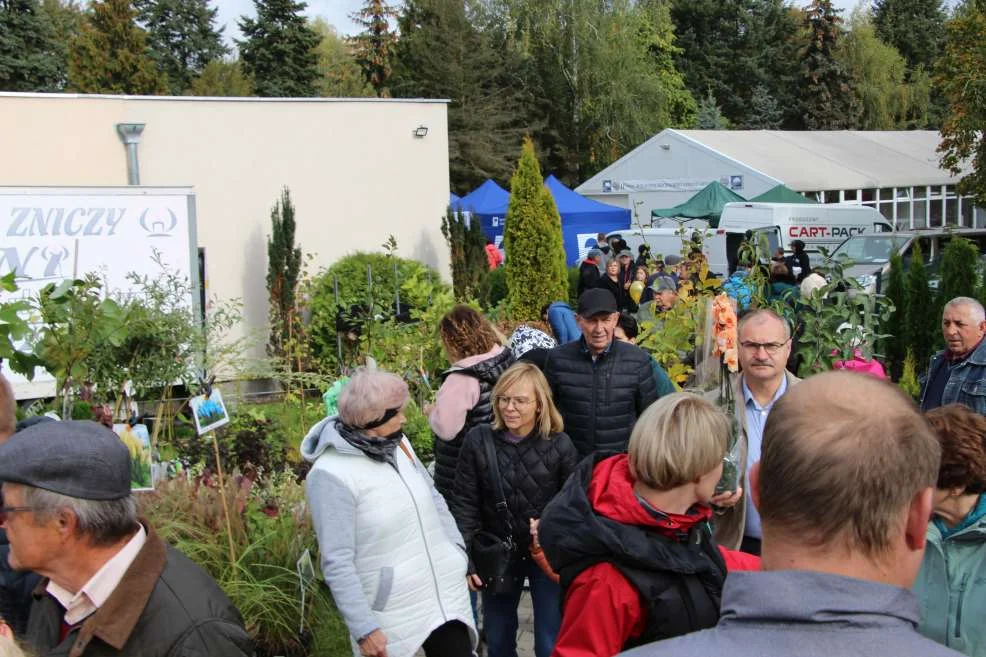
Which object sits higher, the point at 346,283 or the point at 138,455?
the point at 346,283

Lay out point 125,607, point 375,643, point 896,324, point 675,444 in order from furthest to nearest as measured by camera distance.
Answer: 1. point 896,324
2. point 375,643
3. point 675,444
4. point 125,607

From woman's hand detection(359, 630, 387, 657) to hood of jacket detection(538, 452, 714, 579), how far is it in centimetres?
130

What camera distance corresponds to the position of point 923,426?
163cm

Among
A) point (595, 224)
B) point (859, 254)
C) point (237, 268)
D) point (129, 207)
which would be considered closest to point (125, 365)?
point (129, 207)

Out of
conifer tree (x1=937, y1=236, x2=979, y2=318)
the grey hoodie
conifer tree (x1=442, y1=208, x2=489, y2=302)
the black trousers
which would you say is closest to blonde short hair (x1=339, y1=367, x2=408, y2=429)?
the grey hoodie

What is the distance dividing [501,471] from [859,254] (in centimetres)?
1655

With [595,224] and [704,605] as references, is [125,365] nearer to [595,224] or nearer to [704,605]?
[704,605]

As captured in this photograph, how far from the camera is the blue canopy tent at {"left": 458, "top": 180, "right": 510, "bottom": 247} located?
83.9 feet

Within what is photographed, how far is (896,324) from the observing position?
13.5m

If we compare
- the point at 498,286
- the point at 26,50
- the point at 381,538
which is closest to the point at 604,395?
the point at 381,538

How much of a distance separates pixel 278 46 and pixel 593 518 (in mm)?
49392

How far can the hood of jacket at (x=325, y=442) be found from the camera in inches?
158

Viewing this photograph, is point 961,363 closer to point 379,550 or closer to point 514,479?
point 514,479

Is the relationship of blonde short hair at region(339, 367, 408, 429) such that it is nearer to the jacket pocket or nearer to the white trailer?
the jacket pocket
